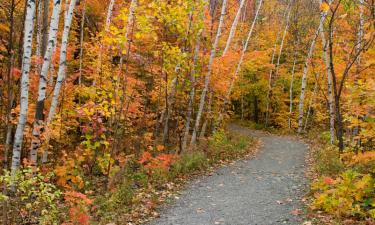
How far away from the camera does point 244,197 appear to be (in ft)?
26.9

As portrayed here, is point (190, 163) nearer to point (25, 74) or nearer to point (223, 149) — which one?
point (223, 149)

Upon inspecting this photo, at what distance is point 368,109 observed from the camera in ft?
20.0

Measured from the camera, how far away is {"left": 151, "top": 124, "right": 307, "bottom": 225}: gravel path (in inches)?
265

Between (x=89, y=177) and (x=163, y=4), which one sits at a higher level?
(x=163, y=4)

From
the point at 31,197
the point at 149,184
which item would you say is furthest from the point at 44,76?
the point at 149,184

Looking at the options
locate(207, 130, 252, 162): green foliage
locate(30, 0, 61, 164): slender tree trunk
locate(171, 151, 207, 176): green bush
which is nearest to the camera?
locate(30, 0, 61, 164): slender tree trunk

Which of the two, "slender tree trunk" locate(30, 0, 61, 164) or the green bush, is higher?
"slender tree trunk" locate(30, 0, 61, 164)

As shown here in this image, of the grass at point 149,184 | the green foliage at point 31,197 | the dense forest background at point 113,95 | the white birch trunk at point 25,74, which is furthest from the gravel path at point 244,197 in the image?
the white birch trunk at point 25,74

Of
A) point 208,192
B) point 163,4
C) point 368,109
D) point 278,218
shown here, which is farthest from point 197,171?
point 368,109

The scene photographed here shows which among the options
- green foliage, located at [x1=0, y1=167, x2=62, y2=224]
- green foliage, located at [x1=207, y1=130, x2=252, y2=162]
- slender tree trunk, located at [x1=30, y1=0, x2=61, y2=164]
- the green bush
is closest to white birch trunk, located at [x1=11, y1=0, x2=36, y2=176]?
green foliage, located at [x1=0, y1=167, x2=62, y2=224]

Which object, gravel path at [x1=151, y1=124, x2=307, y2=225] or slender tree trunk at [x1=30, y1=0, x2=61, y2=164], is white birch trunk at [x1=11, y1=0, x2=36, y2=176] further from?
gravel path at [x1=151, y1=124, x2=307, y2=225]

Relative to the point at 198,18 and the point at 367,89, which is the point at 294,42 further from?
the point at 367,89

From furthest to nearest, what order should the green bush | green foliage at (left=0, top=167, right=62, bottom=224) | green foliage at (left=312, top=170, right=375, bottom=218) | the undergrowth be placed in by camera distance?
the green bush < green foliage at (left=312, top=170, right=375, bottom=218) < the undergrowth < green foliage at (left=0, top=167, right=62, bottom=224)

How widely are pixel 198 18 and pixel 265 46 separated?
17182 mm
